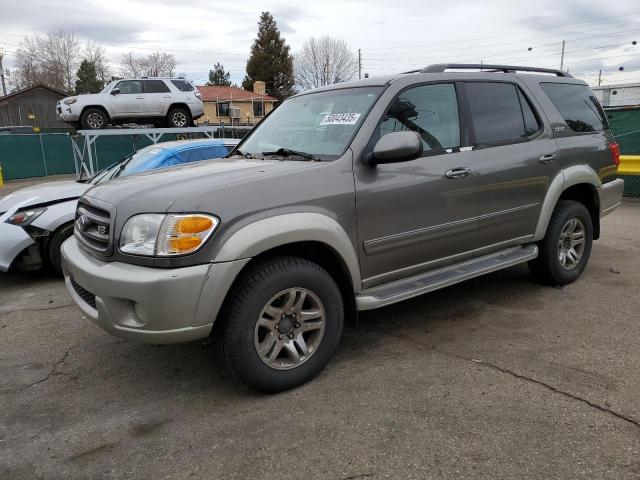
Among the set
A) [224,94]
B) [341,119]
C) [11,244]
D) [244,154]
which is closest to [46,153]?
[11,244]

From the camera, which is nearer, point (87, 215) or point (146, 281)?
point (146, 281)

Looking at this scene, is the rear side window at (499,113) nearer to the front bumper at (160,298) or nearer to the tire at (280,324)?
the tire at (280,324)

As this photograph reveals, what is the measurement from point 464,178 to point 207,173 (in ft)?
6.01

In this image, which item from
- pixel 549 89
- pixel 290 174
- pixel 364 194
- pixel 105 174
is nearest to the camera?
pixel 290 174

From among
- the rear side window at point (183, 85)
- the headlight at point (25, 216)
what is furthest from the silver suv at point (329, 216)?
the rear side window at point (183, 85)

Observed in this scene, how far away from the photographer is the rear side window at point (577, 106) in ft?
15.3

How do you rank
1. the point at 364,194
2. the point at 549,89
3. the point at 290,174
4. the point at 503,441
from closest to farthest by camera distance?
the point at 503,441, the point at 290,174, the point at 364,194, the point at 549,89

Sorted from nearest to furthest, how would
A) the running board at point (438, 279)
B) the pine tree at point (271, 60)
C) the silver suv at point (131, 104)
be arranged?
1. the running board at point (438, 279)
2. the silver suv at point (131, 104)
3. the pine tree at point (271, 60)

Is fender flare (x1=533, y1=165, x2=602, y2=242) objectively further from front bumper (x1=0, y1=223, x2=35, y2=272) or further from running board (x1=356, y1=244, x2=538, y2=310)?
front bumper (x1=0, y1=223, x2=35, y2=272)

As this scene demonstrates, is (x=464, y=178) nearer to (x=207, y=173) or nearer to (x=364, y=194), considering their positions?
(x=364, y=194)

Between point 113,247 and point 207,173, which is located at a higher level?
point 207,173

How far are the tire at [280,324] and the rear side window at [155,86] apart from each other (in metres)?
Answer: 13.6

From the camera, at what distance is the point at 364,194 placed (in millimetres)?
3232

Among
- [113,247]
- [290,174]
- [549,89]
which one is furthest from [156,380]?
[549,89]
